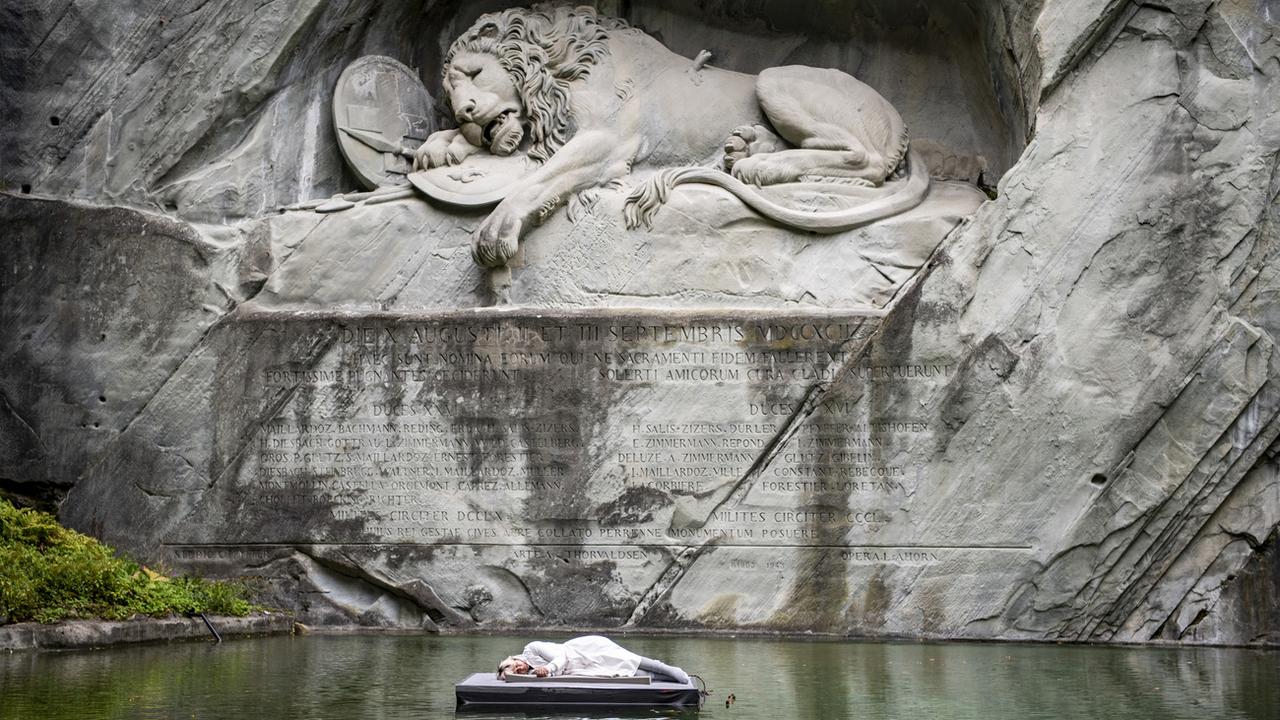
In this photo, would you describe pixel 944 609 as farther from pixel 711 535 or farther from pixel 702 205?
pixel 702 205

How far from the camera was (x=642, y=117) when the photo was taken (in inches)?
450

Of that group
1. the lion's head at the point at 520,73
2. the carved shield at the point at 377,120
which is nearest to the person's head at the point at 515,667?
the lion's head at the point at 520,73

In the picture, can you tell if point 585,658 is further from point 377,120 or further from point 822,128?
point 377,120

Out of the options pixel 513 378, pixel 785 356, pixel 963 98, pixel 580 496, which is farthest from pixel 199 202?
pixel 963 98

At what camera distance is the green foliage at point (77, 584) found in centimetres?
863

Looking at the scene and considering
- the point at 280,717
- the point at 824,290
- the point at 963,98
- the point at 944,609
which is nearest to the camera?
the point at 280,717

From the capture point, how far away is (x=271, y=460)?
1066cm

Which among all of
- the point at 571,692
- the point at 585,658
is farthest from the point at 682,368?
the point at 571,692

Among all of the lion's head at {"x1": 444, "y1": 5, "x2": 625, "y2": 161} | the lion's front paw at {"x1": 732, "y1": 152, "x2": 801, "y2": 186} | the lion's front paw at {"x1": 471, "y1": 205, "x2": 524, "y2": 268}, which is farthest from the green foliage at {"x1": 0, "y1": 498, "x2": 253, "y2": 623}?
the lion's front paw at {"x1": 732, "y1": 152, "x2": 801, "y2": 186}

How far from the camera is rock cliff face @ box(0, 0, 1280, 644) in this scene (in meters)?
10.1

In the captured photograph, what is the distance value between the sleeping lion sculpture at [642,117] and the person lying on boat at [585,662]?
4980mm

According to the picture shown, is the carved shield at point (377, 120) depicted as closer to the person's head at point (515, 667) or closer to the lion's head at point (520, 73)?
the lion's head at point (520, 73)

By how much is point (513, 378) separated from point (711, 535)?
1743 millimetres

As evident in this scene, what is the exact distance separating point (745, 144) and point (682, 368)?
1932mm
